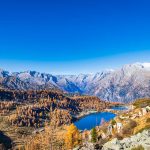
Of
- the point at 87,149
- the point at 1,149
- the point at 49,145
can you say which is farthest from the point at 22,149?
the point at 87,149

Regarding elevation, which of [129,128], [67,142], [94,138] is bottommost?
[67,142]

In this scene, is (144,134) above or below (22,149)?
above

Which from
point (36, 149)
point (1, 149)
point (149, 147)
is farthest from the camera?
point (1, 149)

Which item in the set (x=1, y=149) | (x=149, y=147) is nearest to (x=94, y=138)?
(x=149, y=147)

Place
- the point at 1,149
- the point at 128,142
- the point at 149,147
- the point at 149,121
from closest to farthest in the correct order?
the point at 149,147 → the point at 128,142 → the point at 149,121 → the point at 1,149

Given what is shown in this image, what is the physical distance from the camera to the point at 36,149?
16850 centimetres

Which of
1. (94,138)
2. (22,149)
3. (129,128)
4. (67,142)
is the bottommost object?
(22,149)

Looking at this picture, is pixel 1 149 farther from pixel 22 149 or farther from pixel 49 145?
pixel 49 145

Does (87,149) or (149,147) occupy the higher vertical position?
(149,147)

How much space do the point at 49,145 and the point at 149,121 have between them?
106504mm

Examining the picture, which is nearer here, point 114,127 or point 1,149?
point 114,127

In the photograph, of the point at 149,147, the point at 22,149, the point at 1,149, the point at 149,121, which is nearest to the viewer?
the point at 149,147

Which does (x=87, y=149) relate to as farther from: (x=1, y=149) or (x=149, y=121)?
(x=1, y=149)

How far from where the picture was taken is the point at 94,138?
108m
